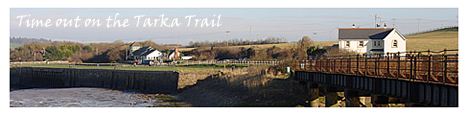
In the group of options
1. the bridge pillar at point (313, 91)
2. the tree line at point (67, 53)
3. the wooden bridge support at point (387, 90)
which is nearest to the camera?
the wooden bridge support at point (387, 90)

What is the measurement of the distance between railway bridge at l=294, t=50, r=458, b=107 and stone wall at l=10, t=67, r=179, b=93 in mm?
23862

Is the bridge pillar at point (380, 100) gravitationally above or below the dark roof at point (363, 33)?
below

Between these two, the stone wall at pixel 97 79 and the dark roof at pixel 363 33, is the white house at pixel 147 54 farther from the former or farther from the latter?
the dark roof at pixel 363 33

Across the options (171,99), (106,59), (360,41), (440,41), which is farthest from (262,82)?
(106,59)

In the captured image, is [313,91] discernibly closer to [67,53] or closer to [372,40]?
[372,40]

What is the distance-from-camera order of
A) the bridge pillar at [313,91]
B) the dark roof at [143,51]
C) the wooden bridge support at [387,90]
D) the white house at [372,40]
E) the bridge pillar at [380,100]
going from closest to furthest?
the wooden bridge support at [387,90], the bridge pillar at [380,100], the bridge pillar at [313,91], the white house at [372,40], the dark roof at [143,51]

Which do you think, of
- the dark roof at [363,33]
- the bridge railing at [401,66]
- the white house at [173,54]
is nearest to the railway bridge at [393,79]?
the bridge railing at [401,66]

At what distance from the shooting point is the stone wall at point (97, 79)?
50.1 meters

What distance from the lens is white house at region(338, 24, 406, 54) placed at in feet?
197

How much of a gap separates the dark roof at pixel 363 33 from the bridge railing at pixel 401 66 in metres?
30.7

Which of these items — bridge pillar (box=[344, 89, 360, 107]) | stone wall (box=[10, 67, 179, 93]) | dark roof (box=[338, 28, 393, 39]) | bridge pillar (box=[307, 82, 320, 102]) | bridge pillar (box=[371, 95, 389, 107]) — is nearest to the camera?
bridge pillar (box=[371, 95, 389, 107])

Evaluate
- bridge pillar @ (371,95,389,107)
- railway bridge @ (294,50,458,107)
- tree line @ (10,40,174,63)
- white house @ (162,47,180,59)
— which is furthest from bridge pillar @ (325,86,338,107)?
tree line @ (10,40,174,63)

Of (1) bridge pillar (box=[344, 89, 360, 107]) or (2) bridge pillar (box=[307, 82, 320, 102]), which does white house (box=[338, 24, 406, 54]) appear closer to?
(2) bridge pillar (box=[307, 82, 320, 102])

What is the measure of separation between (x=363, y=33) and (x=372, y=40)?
5.71ft
